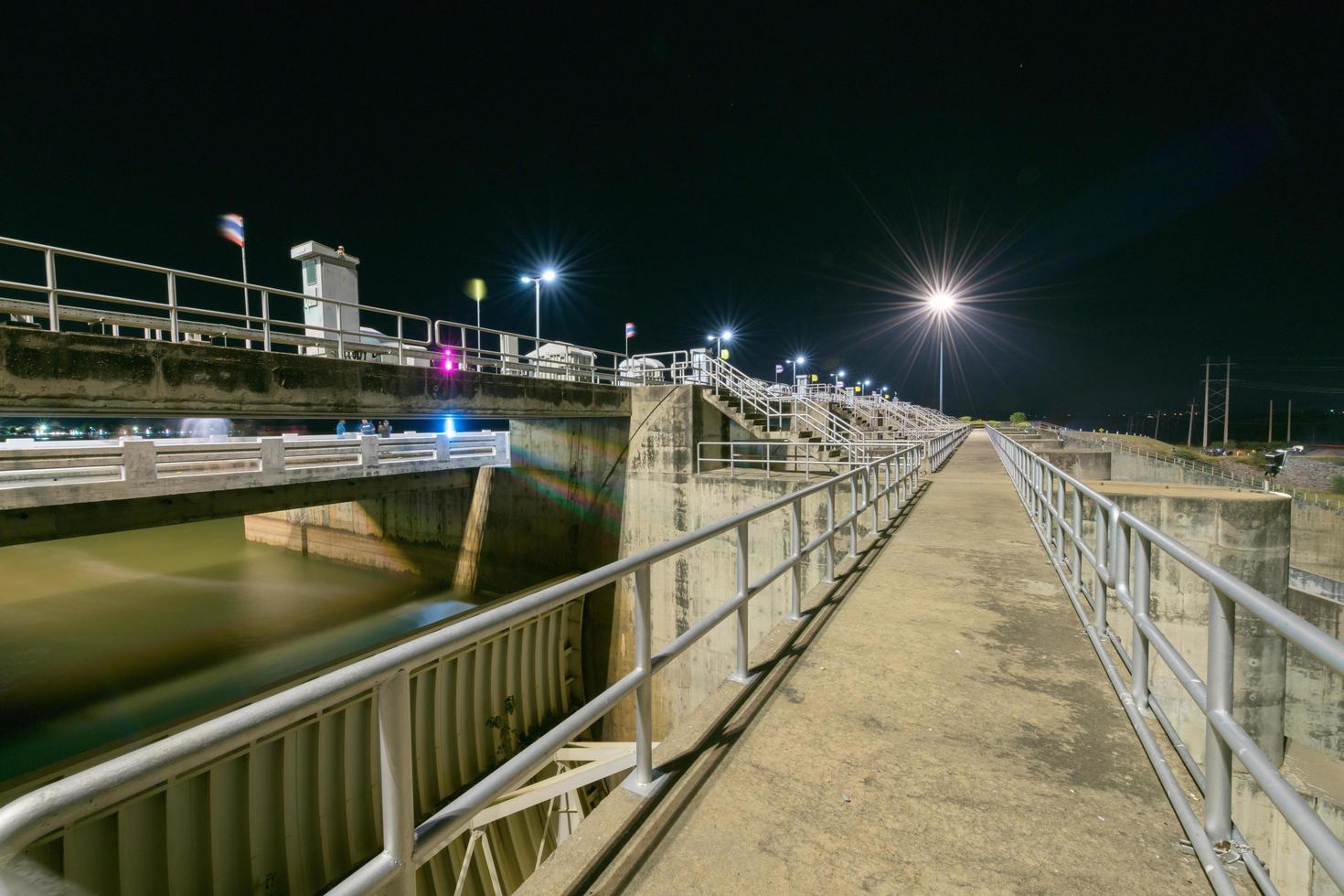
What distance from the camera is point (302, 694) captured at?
1.50 metres

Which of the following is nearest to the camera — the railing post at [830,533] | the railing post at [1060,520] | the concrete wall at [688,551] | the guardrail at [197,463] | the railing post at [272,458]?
the railing post at [830,533]

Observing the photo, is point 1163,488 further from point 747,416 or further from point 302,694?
point 302,694

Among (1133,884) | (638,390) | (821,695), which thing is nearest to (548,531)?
(638,390)

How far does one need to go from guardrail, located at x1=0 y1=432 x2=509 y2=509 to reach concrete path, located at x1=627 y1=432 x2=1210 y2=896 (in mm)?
12363

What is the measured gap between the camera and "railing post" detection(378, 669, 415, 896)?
168 centimetres

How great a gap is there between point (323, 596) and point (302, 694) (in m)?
18.8

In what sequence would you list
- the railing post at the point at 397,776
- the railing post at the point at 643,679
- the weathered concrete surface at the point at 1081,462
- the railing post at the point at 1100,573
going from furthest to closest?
the weathered concrete surface at the point at 1081,462 → the railing post at the point at 1100,573 → the railing post at the point at 643,679 → the railing post at the point at 397,776

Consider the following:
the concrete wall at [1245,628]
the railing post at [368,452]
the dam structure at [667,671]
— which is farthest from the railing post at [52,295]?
the concrete wall at [1245,628]

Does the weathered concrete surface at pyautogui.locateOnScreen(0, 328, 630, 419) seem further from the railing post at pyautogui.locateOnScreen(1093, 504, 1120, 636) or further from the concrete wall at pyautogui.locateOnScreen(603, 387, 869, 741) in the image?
the railing post at pyautogui.locateOnScreen(1093, 504, 1120, 636)

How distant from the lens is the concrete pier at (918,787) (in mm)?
2455

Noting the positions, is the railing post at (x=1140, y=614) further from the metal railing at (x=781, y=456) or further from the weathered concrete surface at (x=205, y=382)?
the metal railing at (x=781, y=456)

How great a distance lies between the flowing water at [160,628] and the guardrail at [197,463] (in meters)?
3.69

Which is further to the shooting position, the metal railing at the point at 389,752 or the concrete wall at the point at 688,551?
the concrete wall at the point at 688,551

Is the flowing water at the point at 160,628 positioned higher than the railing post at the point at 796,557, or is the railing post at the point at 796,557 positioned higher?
the railing post at the point at 796,557
